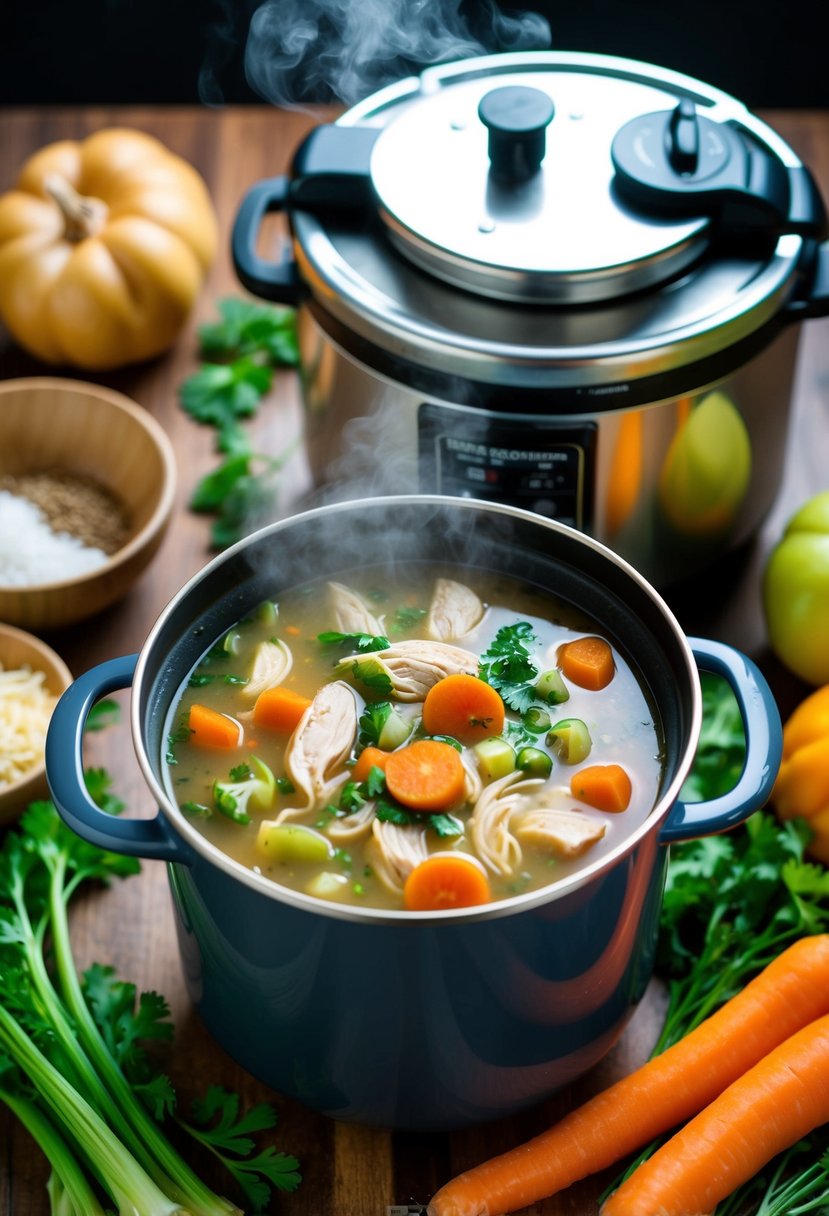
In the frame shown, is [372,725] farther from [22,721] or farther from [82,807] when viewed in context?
[22,721]

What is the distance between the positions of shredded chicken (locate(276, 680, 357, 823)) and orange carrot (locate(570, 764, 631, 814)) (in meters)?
0.31

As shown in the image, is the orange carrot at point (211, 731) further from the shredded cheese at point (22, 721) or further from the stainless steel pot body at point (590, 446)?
the stainless steel pot body at point (590, 446)

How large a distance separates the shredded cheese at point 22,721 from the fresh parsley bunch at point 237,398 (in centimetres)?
55

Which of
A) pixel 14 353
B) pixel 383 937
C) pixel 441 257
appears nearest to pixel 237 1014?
pixel 383 937

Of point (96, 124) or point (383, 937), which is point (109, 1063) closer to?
point (383, 937)

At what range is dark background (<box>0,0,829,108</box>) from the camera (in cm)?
400

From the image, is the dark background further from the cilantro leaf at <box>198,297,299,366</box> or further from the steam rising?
the cilantro leaf at <box>198,297,299,366</box>

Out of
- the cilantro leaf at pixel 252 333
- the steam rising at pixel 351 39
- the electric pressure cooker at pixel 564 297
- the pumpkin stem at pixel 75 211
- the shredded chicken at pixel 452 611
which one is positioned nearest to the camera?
the shredded chicken at pixel 452 611

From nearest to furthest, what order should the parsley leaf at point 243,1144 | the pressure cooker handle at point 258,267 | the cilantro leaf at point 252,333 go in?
the parsley leaf at point 243,1144
the pressure cooker handle at point 258,267
the cilantro leaf at point 252,333

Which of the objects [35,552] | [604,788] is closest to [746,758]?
[604,788]

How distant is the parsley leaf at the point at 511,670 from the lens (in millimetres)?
1874

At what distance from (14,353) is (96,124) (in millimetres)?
763

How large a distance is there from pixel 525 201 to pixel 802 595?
83 centimetres

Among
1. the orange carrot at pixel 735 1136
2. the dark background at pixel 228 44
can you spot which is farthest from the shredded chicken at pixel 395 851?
the dark background at pixel 228 44
